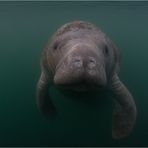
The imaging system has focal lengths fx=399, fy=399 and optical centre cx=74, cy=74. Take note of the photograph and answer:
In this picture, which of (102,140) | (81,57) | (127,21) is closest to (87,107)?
(102,140)

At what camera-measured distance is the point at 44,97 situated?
7523 mm

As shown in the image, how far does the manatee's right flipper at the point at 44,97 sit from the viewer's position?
7.33 meters

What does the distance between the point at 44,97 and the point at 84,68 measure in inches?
121

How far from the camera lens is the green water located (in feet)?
28.1

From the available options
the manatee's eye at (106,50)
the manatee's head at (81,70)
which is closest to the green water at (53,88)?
the manatee's eye at (106,50)

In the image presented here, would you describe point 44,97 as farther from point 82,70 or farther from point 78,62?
point 82,70

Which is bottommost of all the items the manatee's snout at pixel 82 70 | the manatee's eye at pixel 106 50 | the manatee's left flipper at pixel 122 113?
the manatee's left flipper at pixel 122 113

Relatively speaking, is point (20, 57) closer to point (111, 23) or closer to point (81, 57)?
point (111, 23)

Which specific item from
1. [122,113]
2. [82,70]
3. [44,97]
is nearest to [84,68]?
[82,70]

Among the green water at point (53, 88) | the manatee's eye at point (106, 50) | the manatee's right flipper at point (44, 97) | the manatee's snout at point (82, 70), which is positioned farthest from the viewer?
the green water at point (53, 88)

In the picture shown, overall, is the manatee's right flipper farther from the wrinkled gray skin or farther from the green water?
the green water

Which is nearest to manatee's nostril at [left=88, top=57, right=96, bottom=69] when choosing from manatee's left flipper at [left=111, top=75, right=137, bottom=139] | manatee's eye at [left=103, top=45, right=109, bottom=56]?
manatee's eye at [left=103, top=45, right=109, bottom=56]

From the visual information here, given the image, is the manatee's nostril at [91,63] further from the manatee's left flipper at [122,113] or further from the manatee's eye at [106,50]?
the manatee's left flipper at [122,113]

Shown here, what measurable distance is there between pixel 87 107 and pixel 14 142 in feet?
5.78
